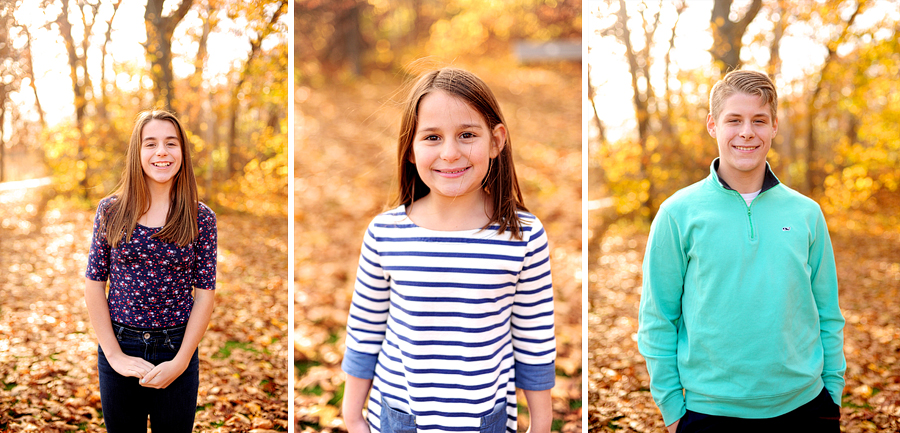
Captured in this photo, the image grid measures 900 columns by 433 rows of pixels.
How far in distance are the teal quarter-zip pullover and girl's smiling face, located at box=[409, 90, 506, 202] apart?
0.68 m


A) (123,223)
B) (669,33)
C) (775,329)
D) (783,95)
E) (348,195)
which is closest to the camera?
(775,329)

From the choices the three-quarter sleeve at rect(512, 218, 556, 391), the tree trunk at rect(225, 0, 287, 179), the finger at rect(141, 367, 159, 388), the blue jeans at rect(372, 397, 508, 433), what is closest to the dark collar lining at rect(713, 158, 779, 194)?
the three-quarter sleeve at rect(512, 218, 556, 391)

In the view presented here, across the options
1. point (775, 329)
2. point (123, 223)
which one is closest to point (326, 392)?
point (123, 223)

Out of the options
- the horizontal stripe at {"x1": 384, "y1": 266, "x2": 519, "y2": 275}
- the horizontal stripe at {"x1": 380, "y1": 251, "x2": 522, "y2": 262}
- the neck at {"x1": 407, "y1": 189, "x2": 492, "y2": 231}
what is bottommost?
the horizontal stripe at {"x1": 384, "y1": 266, "x2": 519, "y2": 275}

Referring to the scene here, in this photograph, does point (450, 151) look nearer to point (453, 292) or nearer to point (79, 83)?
point (453, 292)

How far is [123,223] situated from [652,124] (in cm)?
342

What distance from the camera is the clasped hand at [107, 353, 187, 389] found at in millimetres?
2027

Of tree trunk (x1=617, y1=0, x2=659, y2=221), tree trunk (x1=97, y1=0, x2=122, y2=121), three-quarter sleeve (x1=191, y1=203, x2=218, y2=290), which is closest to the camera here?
three-quarter sleeve (x1=191, y1=203, x2=218, y2=290)

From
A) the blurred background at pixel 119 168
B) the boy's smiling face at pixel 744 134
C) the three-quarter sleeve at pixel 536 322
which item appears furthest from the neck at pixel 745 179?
the blurred background at pixel 119 168

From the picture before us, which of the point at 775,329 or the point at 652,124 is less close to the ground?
the point at 652,124

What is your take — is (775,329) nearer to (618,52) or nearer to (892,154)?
(618,52)

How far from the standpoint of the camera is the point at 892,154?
4133mm

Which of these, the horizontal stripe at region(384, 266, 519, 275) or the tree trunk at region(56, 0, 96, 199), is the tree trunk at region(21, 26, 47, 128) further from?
the horizontal stripe at region(384, 266, 519, 275)

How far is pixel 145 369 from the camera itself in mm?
2043
